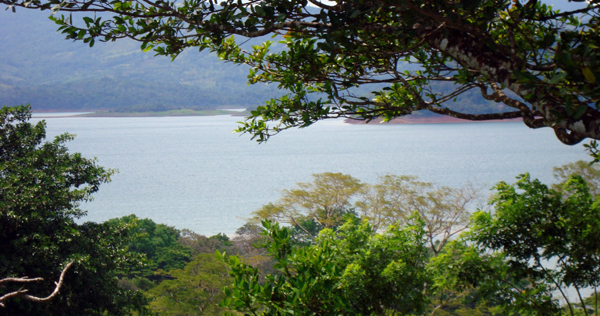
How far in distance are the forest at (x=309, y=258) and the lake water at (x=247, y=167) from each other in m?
8.89

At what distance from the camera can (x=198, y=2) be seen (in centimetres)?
169

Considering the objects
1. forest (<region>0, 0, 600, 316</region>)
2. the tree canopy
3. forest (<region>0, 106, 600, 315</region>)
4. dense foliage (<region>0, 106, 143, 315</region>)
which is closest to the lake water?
forest (<region>0, 106, 600, 315</region>)

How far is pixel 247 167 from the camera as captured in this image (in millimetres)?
34438

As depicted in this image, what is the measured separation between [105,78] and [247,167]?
151ft

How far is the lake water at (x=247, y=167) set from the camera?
2452 cm

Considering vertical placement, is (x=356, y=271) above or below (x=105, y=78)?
below

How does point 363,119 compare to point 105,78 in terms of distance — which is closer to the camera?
point 363,119

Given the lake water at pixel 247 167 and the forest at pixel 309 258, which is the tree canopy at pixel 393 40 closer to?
the forest at pixel 309 258

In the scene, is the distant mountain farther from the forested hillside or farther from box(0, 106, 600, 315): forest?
box(0, 106, 600, 315): forest

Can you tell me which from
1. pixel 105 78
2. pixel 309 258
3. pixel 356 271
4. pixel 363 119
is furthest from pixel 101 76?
pixel 309 258

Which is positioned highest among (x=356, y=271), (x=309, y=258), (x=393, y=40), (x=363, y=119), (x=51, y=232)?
(x=393, y=40)

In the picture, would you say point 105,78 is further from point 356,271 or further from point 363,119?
point 363,119

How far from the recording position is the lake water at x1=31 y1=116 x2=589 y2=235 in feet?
80.4

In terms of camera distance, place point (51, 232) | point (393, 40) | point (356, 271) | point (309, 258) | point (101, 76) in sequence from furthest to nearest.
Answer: point (101, 76), point (51, 232), point (356, 271), point (393, 40), point (309, 258)
